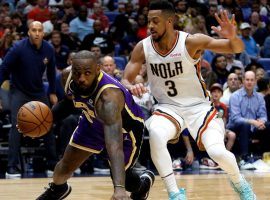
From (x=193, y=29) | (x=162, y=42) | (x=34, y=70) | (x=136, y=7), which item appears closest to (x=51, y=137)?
(x=34, y=70)

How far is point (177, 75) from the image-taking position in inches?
256

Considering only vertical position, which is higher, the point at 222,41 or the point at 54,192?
the point at 222,41

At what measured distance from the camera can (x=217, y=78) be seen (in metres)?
12.4

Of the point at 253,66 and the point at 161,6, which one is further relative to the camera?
the point at 253,66

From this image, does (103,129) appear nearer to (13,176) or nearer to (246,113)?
(13,176)

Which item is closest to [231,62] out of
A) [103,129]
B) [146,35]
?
[146,35]

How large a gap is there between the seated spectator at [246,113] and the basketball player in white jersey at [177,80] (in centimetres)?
466

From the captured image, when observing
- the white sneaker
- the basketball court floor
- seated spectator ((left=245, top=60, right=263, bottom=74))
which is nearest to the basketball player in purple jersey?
the basketball court floor

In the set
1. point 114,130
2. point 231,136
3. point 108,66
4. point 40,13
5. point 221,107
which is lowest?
point 231,136

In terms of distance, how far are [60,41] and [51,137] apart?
3.07 metres

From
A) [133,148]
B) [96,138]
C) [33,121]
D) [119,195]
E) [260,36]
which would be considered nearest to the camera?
[119,195]

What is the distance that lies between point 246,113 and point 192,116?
16.5 feet

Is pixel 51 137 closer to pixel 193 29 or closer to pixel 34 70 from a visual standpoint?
pixel 34 70

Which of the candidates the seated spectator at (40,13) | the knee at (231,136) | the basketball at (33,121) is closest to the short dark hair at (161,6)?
the basketball at (33,121)
